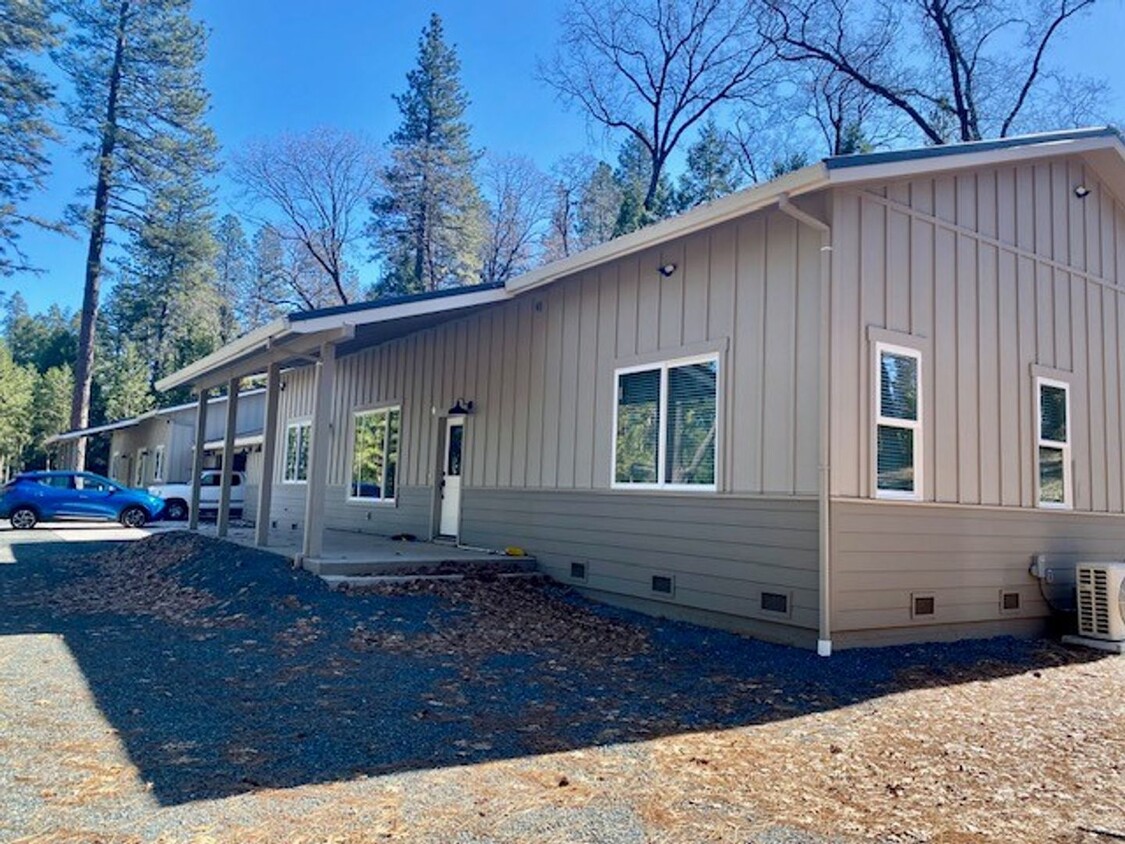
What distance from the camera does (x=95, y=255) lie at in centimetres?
2503

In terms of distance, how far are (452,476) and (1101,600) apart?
8.06 m

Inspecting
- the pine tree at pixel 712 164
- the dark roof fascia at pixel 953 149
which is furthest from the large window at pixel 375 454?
the pine tree at pixel 712 164

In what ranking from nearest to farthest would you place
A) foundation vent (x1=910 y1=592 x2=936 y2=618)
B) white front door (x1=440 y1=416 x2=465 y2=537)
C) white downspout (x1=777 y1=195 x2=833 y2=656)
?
1. white downspout (x1=777 y1=195 x2=833 y2=656)
2. foundation vent (x1=910 y1=592 x2=936 y2=618)
3. white front door (x1=440 y1=416 x2=465 y2=537)

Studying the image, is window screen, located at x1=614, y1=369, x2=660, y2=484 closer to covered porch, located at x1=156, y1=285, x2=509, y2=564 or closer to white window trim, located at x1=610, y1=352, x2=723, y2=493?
white window trim, located at x1=610, y1=352, x2=723, y2=493

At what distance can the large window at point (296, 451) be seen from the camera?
1616cm

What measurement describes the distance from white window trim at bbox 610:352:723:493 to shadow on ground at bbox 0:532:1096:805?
4.34ft

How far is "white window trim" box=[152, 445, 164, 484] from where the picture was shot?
25469 millimetres

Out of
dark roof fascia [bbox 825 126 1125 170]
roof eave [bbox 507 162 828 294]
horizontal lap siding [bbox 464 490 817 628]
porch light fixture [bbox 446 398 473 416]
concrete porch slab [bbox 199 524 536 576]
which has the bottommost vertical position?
concrete porch slab [bbox 199 524 536 576]

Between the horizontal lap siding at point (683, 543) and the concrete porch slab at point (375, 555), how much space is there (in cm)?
56

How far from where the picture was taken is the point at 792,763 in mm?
3906

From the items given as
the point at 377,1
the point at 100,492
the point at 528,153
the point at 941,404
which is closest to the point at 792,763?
the point at 941,404

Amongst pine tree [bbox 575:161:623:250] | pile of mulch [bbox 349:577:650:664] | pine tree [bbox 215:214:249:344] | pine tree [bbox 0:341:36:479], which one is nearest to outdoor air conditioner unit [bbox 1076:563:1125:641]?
pile of mulch [bbox 349:577:650:664]

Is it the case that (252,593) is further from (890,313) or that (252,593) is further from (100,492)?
(100,492)

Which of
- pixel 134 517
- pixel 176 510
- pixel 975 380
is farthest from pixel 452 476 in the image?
pixel 176 510
